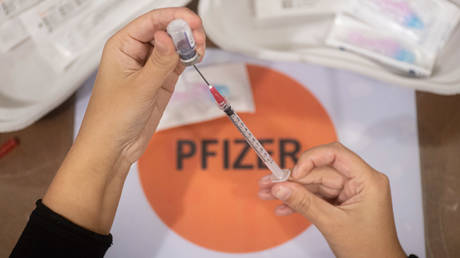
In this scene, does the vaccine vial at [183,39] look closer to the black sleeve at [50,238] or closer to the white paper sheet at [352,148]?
the black sleeve at [50,238]

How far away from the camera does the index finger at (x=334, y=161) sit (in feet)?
1.94

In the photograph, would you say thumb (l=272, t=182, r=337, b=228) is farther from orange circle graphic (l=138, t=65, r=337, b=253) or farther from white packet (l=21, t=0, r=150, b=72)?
white packet (l=21, t=0, r=150, b=72)

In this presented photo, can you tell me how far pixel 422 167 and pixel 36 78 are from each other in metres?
0.84

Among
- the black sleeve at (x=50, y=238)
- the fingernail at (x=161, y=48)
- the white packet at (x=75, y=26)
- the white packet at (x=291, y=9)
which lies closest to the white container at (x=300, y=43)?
the white packet at (x=291, y=9)

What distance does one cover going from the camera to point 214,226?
0.81m

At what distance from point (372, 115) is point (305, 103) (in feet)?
0.49

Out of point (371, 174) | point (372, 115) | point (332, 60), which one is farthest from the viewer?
point (372, 115)

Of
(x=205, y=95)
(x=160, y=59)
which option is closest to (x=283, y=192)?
(x=160, y=59)

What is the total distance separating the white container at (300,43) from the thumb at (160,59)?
0.28 meters

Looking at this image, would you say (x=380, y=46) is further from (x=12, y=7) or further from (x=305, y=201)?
(x=12, y=7)

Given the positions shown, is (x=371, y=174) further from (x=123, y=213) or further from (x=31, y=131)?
(x=31, y=131)

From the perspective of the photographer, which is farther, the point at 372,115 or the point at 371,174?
the point at 372,115

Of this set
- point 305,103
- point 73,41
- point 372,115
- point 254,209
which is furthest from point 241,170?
point 73,41

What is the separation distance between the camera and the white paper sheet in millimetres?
799
